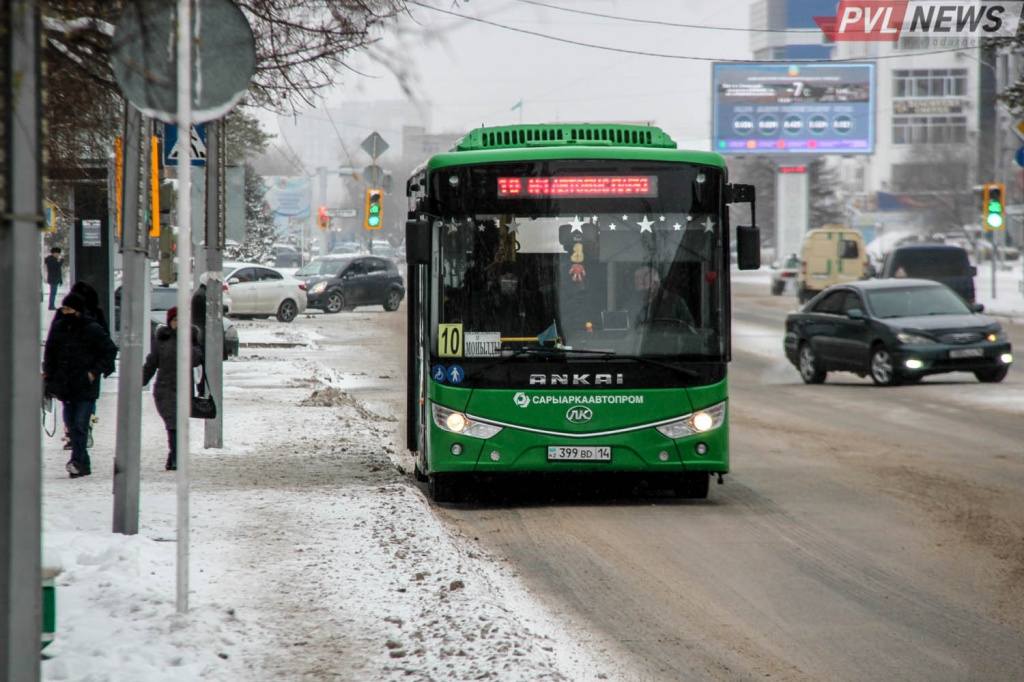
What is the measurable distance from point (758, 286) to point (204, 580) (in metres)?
70.5

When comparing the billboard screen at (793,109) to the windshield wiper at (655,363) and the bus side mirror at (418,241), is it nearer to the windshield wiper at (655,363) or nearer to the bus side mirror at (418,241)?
the windshield wiper at (655,363)

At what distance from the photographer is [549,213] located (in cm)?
1213

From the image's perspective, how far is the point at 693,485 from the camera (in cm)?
1258

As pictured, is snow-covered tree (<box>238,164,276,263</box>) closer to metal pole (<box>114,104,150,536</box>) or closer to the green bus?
the green bus

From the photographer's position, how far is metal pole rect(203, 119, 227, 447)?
14703mm

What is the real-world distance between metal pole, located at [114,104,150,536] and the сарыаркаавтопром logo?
26.9 m

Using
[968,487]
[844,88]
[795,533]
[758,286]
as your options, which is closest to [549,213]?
[795,533]

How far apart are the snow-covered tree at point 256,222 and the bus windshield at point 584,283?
1685 inches

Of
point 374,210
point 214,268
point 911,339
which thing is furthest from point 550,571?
point 374,210

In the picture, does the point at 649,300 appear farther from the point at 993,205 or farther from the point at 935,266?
the point at 993,205

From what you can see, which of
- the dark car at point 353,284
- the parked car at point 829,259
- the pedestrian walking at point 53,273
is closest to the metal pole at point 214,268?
the pedestrian walking at point 53,273

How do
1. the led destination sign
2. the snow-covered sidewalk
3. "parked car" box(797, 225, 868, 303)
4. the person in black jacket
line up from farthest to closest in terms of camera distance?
"parked car" box(797, 225, 868, 303) < the person in black jacket < the led destination sign < the snow-covered sidewalk

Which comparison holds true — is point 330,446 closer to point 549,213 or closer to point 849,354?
point 549,213

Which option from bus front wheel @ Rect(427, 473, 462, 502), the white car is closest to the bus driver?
bus front wheel @ Rect(427, 473, 462, 502)
